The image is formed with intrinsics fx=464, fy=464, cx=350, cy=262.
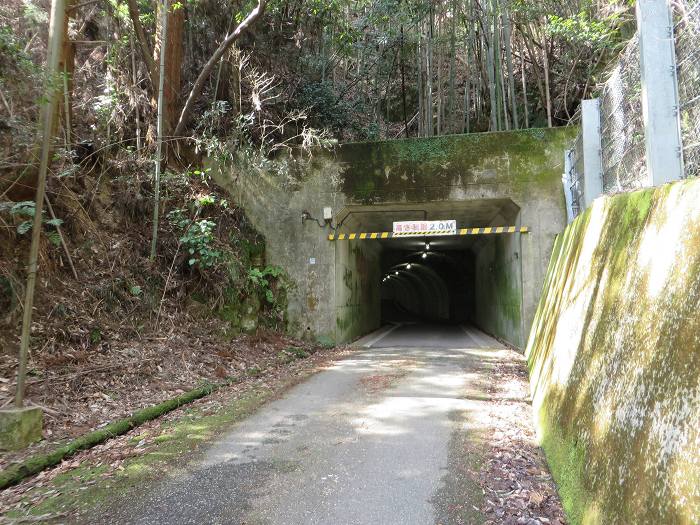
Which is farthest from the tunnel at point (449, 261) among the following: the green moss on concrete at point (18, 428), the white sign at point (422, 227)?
the green moss on concrete at point (18, 428)

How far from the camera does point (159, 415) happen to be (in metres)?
5.11

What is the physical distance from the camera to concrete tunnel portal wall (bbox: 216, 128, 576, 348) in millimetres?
9883

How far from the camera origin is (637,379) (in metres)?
2.18

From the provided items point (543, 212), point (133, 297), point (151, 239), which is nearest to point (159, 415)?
point (133, 297)

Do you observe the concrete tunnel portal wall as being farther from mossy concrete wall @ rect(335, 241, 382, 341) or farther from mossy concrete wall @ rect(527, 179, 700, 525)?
mossy concrete wall @ rect(527, 179, 700, 525)

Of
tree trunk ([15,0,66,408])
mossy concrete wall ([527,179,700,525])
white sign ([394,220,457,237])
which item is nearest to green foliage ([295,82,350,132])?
white sign ([394,220,457,237])

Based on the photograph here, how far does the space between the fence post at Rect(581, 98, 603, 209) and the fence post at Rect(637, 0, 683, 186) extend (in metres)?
2.68

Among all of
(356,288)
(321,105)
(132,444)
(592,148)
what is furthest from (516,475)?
(321,105)

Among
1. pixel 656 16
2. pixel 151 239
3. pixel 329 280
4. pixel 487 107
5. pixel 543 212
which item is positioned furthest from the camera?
pixel 487 107

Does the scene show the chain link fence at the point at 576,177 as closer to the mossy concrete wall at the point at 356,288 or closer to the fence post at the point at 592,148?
the fence post at the point at 592,148

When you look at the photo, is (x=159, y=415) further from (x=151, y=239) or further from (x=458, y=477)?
(x=151, y=239)

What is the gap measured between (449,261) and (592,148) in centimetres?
1724

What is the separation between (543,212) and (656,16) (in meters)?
6.42

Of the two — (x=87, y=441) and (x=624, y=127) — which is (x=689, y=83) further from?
(x=87, y=441)
